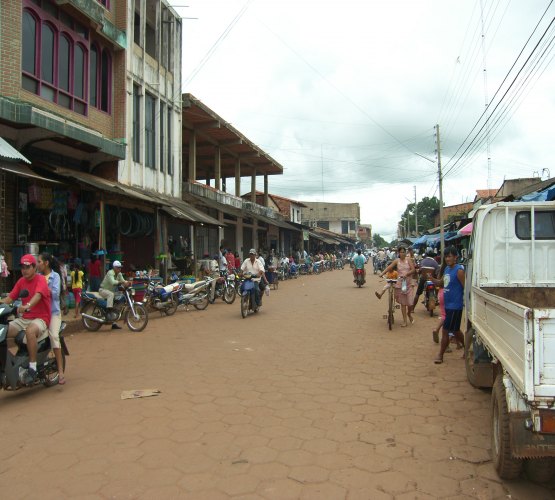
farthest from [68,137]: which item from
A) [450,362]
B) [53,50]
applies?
[450,362]

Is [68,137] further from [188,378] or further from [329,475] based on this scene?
[329,475]

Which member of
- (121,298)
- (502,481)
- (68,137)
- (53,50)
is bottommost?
(502,481)

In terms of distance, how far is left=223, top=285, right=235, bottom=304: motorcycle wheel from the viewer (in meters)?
15.0

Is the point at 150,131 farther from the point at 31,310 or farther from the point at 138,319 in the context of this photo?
the point at 31,310

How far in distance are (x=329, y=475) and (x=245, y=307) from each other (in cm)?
836

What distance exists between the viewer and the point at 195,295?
513 inches

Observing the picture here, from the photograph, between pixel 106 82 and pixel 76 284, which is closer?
pixel 76 284

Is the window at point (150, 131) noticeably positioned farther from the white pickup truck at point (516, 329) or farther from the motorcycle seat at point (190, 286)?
the white pickup truck at point (516, 329)

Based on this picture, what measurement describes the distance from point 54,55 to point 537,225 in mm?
11310

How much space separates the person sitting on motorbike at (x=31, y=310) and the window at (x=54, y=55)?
7.01 meters

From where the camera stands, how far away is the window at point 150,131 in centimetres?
1630

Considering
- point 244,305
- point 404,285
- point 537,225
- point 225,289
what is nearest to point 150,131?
point 225,289

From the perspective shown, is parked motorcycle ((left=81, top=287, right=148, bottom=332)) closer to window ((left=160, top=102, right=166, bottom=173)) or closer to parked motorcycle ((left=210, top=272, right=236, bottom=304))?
parked motorcycle ((left=210, top=272, right=236, bottom=304))

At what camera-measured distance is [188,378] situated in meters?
5.86
